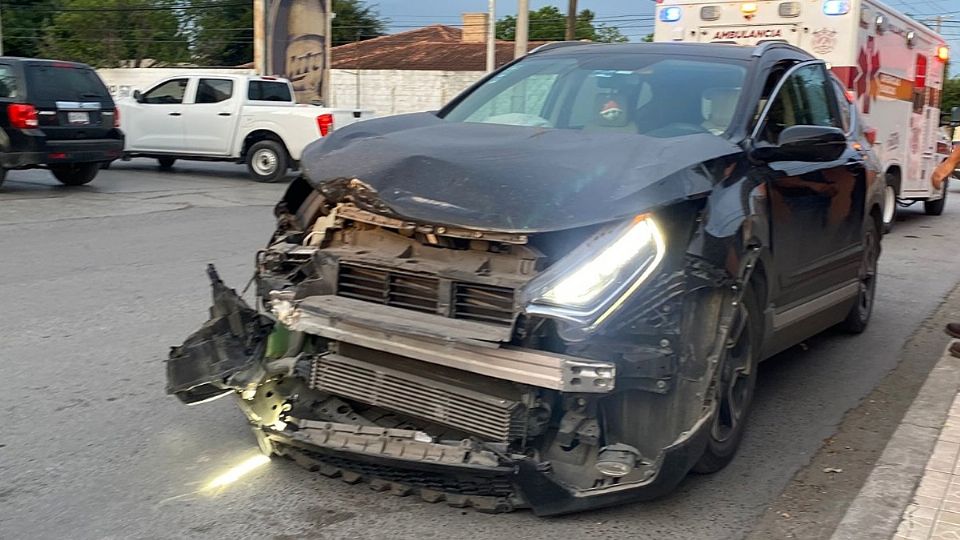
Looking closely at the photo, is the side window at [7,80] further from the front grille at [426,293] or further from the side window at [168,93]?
the front grille at [426,293]

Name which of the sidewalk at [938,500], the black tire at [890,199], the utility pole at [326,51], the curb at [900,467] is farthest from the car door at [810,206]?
the utility pole at [326,51]

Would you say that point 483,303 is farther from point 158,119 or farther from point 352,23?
point 352,23

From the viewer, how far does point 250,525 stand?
3818 mm

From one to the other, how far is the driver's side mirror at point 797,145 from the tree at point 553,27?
176 ft

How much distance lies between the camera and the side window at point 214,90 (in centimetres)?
1781

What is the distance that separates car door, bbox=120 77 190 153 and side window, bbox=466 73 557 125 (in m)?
13.6

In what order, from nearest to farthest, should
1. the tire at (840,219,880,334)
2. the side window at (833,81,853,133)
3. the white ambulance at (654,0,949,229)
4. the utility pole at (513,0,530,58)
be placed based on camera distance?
the side window at (833,81,853,133) → the tire at (840,219,880,334) → the white ambulance at (654,0,949,229) → the utility pole at (513,0,530,58)

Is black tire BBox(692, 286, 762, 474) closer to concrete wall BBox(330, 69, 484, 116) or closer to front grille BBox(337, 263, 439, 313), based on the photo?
front grille BBox(337, 263, 439, 313)

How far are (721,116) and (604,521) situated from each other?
216 cm

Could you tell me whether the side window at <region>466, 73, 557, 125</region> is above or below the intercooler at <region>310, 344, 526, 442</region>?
above

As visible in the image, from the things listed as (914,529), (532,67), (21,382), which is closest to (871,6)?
(532,67)

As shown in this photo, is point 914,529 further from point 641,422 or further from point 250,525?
point 250,525

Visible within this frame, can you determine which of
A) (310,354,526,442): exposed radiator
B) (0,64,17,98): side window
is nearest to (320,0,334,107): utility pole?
(0,64,17,98): side window

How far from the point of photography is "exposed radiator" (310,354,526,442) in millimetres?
3703
